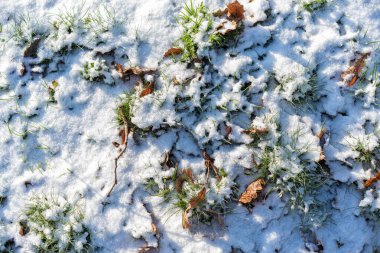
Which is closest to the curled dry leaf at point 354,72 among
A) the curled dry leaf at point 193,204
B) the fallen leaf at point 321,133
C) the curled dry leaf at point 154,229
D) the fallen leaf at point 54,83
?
the fallen leaf at point 321,133

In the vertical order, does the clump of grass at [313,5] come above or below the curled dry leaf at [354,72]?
above

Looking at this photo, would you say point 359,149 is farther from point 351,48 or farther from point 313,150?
point 351,48

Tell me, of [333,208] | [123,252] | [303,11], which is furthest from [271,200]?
[303,11]

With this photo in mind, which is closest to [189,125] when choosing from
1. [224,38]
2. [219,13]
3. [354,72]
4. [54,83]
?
[224,38]

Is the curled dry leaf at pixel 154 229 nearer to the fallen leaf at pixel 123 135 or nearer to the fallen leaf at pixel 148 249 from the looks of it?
the fallen leaf at pixel 148 249

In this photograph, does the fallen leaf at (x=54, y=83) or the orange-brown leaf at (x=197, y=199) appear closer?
the orange-brown leaf at (x=197, y=199)

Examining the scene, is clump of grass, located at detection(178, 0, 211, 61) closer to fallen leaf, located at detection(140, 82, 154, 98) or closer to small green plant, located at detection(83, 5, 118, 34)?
fallen leaf, located at detection(140, 82, 154, 98)

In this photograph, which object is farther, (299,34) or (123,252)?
(299,34)

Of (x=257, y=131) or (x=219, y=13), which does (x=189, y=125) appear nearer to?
(x=257, y=131)
